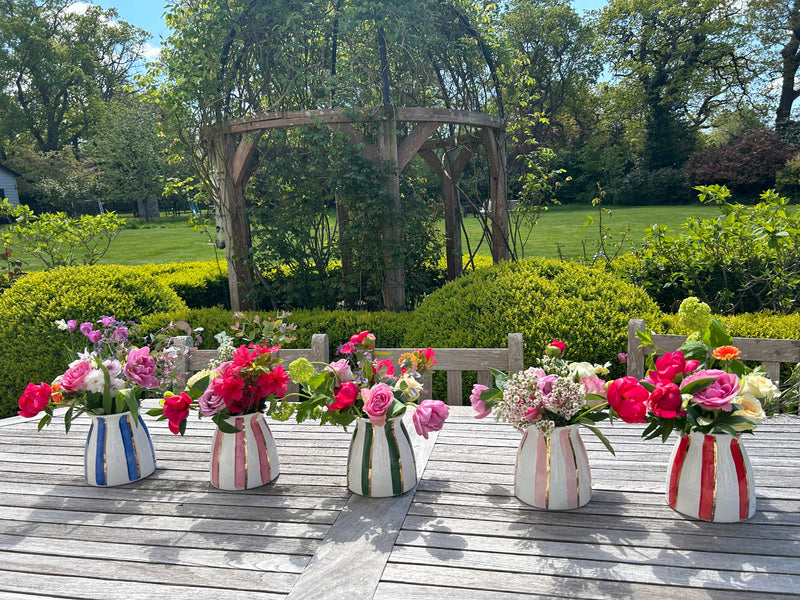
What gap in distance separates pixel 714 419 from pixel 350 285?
3918 mm

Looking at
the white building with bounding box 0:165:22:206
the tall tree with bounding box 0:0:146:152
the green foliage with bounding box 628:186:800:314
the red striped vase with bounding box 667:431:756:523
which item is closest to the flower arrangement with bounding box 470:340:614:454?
the red striped vase with bounding box 667:431:756:523

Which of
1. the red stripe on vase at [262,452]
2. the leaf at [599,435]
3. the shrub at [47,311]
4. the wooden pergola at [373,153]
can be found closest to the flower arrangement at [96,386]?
the red stripe on vase at [262,452]

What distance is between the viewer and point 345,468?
1.97 metres

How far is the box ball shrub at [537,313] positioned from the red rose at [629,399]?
6.13 ft

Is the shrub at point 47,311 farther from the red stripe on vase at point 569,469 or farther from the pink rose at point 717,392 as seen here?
the pink rose at point 717,392

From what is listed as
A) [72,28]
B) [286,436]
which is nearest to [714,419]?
[286,436]

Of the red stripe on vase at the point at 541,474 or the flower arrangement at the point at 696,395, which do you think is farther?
the red stripe on vase at the point at 541,474

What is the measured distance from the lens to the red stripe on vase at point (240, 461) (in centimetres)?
181

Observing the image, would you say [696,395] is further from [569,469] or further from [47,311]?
[47,311]

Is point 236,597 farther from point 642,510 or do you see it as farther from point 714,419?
point 714,419

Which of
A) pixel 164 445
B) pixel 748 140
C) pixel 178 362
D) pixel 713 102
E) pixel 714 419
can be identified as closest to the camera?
pixel 714 419

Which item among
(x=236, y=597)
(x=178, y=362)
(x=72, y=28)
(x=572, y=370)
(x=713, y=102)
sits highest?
(x=72, y=28)

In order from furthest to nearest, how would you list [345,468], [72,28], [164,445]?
[72,28] < [164,445] < [345,468]

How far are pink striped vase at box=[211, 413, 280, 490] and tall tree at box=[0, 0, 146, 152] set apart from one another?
1292 inches
